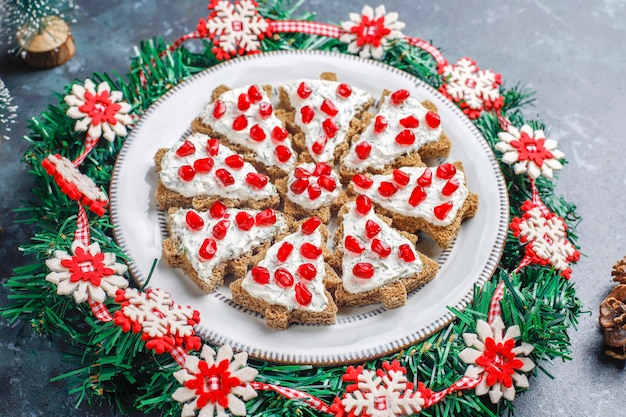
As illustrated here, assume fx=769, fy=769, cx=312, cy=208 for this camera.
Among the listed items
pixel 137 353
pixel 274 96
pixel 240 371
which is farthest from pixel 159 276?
pixel 274 96

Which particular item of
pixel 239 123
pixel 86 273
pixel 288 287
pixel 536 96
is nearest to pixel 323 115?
pixel 239 123

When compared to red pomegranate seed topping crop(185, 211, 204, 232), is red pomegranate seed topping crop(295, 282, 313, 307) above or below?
below

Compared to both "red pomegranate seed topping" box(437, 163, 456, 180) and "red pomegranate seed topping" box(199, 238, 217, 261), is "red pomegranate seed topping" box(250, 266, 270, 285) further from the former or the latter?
"red pomegranate seed topping" box(437, 163, 456, 180)

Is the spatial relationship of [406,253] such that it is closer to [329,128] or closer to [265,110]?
[329,128]

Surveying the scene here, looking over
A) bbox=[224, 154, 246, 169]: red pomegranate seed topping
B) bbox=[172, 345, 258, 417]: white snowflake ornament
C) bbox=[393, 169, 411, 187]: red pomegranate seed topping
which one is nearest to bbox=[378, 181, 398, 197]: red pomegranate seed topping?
bbox=[393, 169, 411, 187]: red pomegranate seed topping

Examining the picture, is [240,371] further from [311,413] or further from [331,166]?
[331,166]

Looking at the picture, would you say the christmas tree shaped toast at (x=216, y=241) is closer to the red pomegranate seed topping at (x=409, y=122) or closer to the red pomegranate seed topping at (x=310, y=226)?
the red pomegranate seed topping at (x=310, y=226)

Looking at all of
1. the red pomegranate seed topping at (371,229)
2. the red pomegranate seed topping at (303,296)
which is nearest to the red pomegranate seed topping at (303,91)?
the red pomegranate seed topping at (371,229)
